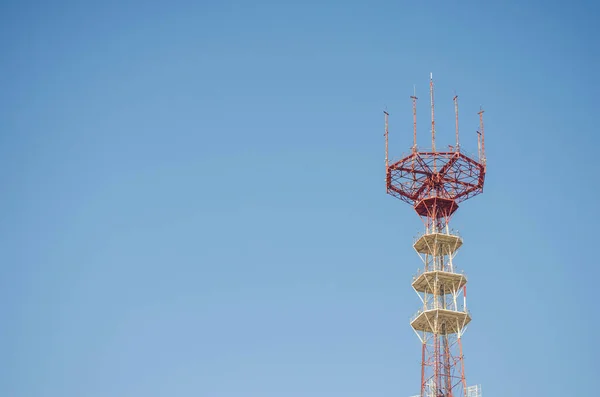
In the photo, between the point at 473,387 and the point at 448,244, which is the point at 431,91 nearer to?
the point at 448,244

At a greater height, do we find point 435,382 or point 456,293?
point 456,293

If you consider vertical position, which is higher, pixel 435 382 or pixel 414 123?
pixel 414 123

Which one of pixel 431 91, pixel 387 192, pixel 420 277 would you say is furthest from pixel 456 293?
pixel 431 91

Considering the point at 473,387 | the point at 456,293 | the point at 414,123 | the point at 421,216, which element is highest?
the point at 414,123

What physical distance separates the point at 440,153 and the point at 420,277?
15848 millimetres

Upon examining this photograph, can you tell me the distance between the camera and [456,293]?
166 meters

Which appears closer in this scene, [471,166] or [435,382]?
[435,382]

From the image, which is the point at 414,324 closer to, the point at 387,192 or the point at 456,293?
the point at 456,293

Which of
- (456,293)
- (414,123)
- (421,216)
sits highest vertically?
(414,123)

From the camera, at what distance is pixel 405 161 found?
170 m

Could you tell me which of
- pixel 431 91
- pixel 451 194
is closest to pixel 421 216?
pixel 451 194

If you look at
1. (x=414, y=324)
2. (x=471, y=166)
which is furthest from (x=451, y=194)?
(x=414, y=324)

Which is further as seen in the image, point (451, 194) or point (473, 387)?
point (451, 194)

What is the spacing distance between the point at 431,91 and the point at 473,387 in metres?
40.7
